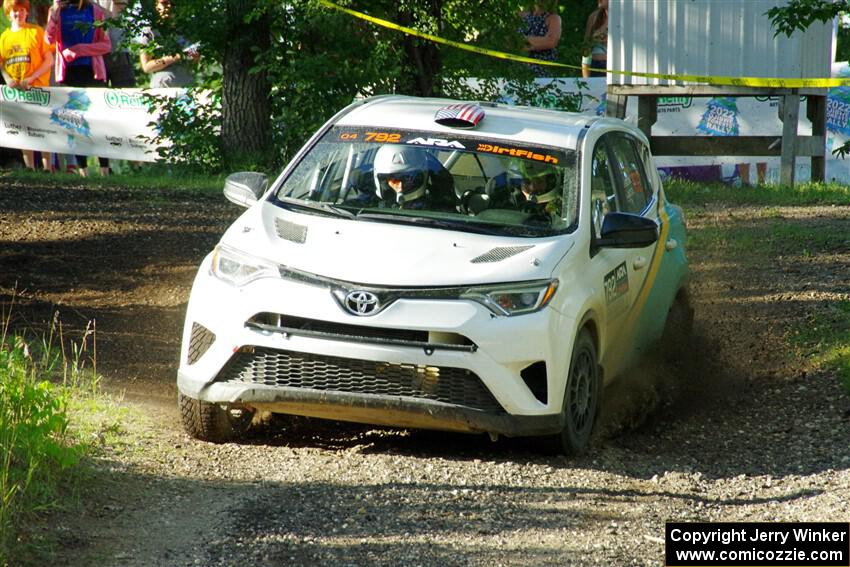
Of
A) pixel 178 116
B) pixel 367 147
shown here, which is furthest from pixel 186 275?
pixel 178 116

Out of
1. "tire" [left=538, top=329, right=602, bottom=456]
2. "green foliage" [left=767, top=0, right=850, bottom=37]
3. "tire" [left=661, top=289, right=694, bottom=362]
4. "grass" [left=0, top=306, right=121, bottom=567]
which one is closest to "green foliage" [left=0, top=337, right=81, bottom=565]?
"grass" [left=0, top=306, right=121, bottom=567]

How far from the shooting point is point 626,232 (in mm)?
7289

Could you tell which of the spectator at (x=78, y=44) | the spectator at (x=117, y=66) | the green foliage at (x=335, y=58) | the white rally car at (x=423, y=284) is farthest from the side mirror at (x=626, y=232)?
the spectator at (x=117, y=66)

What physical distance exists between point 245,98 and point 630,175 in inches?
356

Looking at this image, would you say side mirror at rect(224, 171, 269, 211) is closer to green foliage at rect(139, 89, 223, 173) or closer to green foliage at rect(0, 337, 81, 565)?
green foliage at rect(0, 337, 81, 565)

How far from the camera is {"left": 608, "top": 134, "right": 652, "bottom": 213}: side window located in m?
8.32

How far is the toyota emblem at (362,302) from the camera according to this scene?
6.41 meters

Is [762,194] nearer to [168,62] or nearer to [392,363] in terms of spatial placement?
[168,62]

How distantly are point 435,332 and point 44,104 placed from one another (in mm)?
14339

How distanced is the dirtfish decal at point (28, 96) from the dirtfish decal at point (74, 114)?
234mm

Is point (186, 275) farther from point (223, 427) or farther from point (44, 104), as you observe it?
point (44, 104)

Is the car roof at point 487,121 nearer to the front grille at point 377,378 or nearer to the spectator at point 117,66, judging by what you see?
the front grille at point 377,378

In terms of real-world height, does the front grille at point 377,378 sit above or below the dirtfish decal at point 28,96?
below

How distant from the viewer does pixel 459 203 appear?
7.43 m
